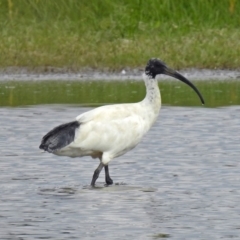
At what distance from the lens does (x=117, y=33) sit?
19.1 meters

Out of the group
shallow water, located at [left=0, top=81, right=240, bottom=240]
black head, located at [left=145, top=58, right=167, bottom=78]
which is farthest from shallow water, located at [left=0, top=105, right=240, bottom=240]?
black head, located at [left=145, top=58, right=167, bottom=78]

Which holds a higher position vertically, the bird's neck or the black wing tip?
the bird's neck

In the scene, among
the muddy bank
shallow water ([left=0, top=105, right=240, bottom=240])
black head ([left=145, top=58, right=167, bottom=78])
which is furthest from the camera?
the muddy bank

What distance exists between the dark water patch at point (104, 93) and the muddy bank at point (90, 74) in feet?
1.03

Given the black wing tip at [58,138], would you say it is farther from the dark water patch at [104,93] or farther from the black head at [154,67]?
the dark water patch at [104,93]

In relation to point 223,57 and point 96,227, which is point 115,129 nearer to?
point 96,227

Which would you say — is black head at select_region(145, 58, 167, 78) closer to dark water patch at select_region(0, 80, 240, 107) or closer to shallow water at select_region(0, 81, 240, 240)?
shallow water at select_region(0, 81, 240, 240)

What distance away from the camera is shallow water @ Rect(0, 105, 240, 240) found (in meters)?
7.25

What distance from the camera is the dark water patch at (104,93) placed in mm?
14711

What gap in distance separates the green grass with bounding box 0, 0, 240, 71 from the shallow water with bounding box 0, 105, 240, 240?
5.37 metres

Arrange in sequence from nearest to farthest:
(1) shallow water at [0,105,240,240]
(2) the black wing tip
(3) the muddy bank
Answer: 1. (1) shallow water at [0,105,240,240]
2. (2) the black wing tip
3. (3) the muddy bank

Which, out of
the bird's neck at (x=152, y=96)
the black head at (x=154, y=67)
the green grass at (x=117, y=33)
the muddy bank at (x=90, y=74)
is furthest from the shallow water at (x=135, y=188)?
the green grass at (x=117, y=33)

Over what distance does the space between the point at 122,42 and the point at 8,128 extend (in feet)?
21.9

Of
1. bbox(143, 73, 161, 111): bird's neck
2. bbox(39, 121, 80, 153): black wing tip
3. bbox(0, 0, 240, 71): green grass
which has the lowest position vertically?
bbox(0, 0, 240, 71): green grass
